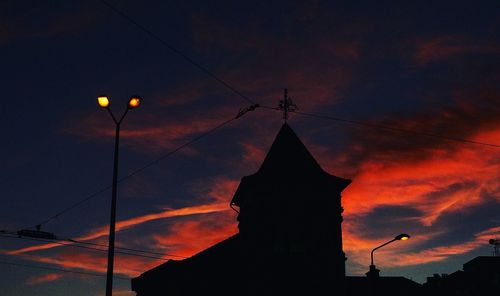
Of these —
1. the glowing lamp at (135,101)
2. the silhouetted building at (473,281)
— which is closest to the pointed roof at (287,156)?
the silhouetted building at (473,281)

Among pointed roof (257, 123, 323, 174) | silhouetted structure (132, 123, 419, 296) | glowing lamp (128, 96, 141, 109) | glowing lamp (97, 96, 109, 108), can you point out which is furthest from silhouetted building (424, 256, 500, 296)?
glowing lamp (97, 96, 109, 108)

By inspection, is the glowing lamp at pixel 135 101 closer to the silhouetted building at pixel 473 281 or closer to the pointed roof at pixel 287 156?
the pointed roof at pixel 287 156

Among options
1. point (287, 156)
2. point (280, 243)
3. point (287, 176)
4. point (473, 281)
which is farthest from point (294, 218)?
point (473, 281)

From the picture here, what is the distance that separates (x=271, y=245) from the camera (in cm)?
3728

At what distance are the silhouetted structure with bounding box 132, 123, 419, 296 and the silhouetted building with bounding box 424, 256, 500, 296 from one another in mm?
14774

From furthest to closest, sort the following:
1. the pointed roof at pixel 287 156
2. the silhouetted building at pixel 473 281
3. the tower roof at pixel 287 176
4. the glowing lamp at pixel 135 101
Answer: the silhouetted building at pixel 473 281, the pointed roof at pixel 287 156, the tower roof at pixel 287 176, the glowing lamp at pixel 135 101

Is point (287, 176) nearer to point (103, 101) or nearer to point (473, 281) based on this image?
point (473, 281)

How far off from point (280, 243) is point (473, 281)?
65.0 ft

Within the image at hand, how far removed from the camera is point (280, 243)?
3722cm

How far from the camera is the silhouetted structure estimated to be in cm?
3691

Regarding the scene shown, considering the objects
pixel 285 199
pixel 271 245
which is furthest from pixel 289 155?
pixel 271 245

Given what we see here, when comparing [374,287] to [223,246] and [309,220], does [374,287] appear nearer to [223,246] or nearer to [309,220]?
[309,220]

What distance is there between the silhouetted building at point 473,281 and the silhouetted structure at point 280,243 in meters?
14.8

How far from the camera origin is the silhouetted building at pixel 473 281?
149 ft
